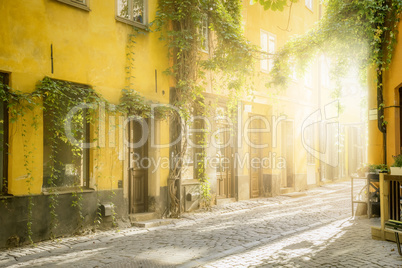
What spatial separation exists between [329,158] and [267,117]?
8075mm

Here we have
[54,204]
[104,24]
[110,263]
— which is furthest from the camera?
[104,24]

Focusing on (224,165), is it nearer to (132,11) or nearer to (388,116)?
(388,116)

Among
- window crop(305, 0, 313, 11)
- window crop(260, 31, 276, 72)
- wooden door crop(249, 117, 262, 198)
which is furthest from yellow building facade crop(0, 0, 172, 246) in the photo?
window crop(305, 0, 313, 11)

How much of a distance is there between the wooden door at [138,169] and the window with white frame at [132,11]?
2.52m

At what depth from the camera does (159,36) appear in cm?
1059

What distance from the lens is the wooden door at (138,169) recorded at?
32.9 ft

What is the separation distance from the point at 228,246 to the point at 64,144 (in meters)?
3.98

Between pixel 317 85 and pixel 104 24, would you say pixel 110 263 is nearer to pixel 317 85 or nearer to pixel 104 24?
pixel 104 24

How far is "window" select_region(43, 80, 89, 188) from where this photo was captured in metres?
7.98

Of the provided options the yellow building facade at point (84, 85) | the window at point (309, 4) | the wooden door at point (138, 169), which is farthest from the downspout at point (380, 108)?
the window at point (309, 4)

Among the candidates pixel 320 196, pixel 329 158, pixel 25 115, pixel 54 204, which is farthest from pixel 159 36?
pixel 329 158

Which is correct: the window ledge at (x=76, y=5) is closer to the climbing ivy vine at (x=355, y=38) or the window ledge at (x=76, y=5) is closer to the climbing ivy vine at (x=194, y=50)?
the climbing ivy vine at (x=194, y=50)

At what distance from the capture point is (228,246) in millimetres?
7164

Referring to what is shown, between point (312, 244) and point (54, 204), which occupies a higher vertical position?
point (54, 204)
